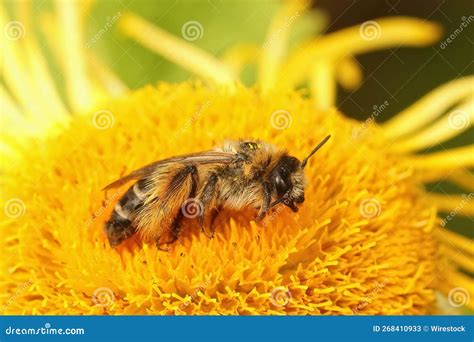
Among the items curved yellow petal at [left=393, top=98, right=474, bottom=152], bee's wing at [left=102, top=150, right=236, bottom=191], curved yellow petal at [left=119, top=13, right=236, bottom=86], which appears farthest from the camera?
curved yellow petal at [left=119, top=13, right=236, bottom=86]

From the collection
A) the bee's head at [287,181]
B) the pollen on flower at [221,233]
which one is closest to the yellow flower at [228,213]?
the pollen on flower at [221,233]

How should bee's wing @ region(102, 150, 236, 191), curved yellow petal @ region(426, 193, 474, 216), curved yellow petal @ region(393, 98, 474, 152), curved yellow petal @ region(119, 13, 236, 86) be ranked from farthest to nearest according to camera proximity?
curved yellow petal @ region(119, 13, 236, 86), curved yellow petal @ region(393, 98, 474, 152), curved yellow petal @ region(426, 193, 474, 216), bee's wing @ region(102, 150, 236, 191)

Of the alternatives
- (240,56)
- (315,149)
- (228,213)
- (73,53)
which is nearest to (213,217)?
(228,213)

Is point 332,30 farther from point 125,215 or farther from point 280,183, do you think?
point 125,215

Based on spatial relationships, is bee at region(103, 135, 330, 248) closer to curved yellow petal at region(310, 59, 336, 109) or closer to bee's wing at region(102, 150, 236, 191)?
bee's wing at region(102, 150, 236, 191)

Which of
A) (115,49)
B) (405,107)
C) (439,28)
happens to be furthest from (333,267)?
(115,49)

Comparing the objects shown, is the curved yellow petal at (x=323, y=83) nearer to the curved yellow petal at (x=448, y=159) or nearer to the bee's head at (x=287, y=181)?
the curved yellow petal at (x=448, y=159)

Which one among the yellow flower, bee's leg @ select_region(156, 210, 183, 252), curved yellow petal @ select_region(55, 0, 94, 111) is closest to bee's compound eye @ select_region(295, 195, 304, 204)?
the yellow flower

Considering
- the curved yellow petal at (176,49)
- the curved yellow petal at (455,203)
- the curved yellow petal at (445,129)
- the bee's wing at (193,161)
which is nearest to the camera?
the bee's wing at (193,161)
